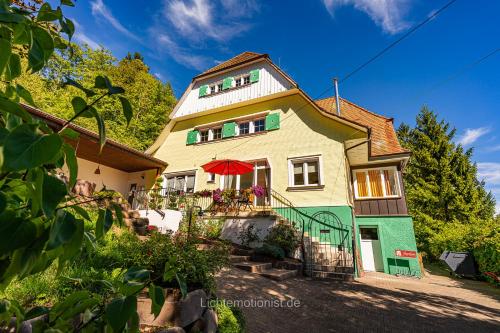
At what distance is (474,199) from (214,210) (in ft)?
63.0

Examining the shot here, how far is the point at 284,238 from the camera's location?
9062 mm

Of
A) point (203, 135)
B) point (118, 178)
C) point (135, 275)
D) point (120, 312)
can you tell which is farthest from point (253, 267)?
point (118, 178)

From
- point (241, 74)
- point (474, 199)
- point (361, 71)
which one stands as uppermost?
point (241, 74)

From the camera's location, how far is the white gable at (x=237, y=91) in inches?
516

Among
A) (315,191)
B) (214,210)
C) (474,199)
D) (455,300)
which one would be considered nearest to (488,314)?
(455,300)

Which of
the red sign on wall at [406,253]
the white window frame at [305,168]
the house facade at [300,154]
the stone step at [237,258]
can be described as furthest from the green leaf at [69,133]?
the red sign on wall at [406,253]

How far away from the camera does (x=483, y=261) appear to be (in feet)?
33.4

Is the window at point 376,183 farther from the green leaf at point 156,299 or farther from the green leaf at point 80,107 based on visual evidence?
the green leaf at point 80,107

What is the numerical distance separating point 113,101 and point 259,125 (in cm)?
1312

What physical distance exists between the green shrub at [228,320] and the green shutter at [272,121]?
32.9ft

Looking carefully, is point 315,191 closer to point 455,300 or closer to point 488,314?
point 455,300

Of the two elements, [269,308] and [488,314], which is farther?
[488,314]

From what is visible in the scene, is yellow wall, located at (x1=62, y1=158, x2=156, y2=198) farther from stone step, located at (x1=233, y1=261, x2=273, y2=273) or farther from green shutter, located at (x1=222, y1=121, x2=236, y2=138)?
stone step, located at (x1=233, y1=261, x2=273, y2=273)

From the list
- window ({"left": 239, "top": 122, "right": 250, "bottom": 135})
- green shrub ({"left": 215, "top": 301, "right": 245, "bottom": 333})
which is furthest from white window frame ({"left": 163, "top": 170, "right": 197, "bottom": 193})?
green shrub ({"left": 215, "top": 301, "right": 245, "bottom": 333})
